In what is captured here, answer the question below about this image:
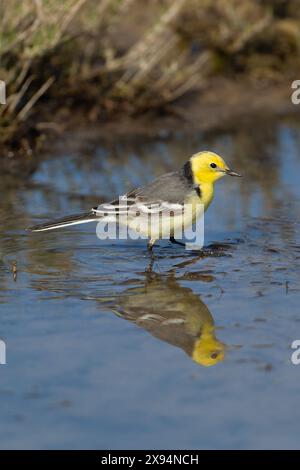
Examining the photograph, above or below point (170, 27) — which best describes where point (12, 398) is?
below

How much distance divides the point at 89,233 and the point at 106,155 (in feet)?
11.0

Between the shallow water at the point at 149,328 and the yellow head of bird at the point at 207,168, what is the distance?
584 millimetres

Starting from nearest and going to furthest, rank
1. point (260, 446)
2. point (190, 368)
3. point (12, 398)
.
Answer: point (260, 446) < point (12, 398) < point (190, 368)

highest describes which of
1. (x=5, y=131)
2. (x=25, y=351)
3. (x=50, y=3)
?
(x=50, y=3)

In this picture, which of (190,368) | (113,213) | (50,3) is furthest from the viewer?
(50,3)

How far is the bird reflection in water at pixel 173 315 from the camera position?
18.8 feet

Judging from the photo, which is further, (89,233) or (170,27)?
(170,27)

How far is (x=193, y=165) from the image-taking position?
796 centimetres

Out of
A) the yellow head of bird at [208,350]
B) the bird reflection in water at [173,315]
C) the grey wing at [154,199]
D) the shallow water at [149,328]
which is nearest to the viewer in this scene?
the shallow water at [149,328]

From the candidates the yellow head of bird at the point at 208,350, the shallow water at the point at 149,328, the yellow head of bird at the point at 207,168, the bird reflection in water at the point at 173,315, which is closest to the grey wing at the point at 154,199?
the yellow head of bird at the point at 207,168

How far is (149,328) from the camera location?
20.1 feet

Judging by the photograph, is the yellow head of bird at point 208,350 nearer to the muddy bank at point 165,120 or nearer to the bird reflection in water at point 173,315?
the bird reflection in water at point 173,315

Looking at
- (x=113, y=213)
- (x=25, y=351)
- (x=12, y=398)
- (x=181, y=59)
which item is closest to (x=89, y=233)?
(x=113, y=213)

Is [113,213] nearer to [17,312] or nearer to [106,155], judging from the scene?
[17,312]
